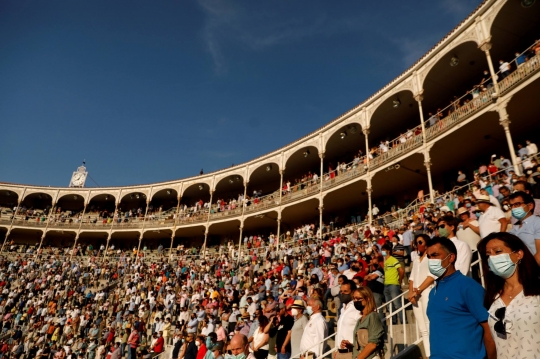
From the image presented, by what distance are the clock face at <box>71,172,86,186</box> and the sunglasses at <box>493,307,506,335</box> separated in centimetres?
4972

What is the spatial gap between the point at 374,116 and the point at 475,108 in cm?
696

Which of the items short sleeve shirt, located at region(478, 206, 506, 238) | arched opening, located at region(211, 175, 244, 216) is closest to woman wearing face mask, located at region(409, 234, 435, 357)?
short sleeve shirt, located at region(478, 206, 506, 238)

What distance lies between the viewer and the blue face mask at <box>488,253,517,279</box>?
2.42m

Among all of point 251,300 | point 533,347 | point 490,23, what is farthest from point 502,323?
point 490,23

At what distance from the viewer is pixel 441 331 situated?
2688mm

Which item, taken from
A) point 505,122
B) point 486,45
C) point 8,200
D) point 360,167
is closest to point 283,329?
point 505,122

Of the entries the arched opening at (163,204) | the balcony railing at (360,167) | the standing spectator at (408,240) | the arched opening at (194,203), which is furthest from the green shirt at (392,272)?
the arched opening at (163,204)

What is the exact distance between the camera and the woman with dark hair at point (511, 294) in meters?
2.11

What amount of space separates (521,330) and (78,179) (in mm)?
50636

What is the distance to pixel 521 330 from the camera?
6.98ft

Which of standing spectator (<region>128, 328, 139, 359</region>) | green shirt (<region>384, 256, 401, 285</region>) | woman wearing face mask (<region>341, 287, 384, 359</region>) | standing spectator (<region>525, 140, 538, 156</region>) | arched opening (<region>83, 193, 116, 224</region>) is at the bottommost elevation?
standing spectator (<region>128, 328, 139, 359</region>)

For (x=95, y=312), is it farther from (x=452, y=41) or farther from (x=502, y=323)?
(x=452, y=41)

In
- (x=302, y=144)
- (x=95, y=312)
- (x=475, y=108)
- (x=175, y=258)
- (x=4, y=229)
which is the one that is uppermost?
(x=302, y=144)

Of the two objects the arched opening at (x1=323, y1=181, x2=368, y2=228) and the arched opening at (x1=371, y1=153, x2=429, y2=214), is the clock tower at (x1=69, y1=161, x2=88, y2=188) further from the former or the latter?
the arched opening at (x1=371, y1=153, x2=429, y2=214)
